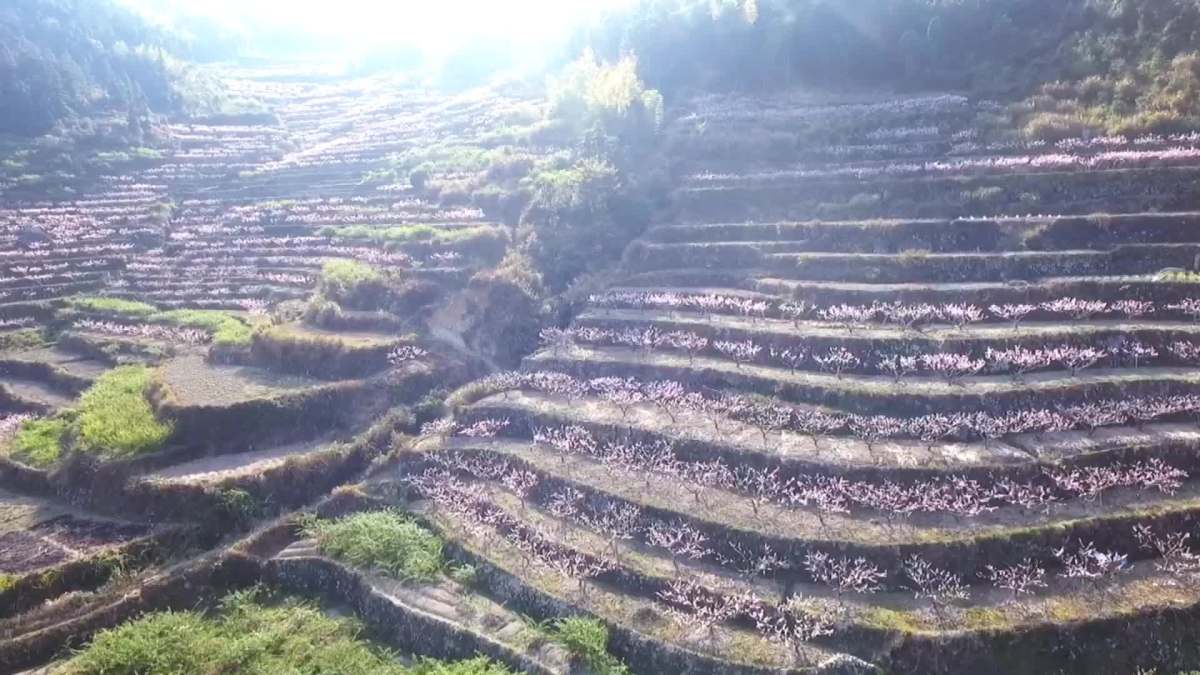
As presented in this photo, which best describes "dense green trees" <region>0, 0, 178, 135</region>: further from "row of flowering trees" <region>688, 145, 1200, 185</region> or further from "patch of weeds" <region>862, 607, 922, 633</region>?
"patch of weeds" <region>862, 607, 922, 633</region>

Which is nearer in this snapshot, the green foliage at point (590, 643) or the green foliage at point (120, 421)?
the green foliage at point (590, 643)

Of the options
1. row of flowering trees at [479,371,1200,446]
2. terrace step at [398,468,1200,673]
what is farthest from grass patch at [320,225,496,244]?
terrace step at [398,468,1200,673]

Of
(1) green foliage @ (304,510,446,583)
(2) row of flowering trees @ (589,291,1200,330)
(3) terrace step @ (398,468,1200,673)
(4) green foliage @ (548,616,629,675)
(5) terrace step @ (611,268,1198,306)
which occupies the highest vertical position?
(5) terrace step @ (611,268,1198,306)

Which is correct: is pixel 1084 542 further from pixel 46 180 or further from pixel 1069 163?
pixel 46 180

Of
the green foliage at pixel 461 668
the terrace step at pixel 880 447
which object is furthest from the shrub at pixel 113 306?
the green foliage at pixel 461 668

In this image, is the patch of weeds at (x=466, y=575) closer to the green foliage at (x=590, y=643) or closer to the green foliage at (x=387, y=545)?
the green foliage at (x=387, y=545)

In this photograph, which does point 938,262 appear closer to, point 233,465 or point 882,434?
point 882,434
